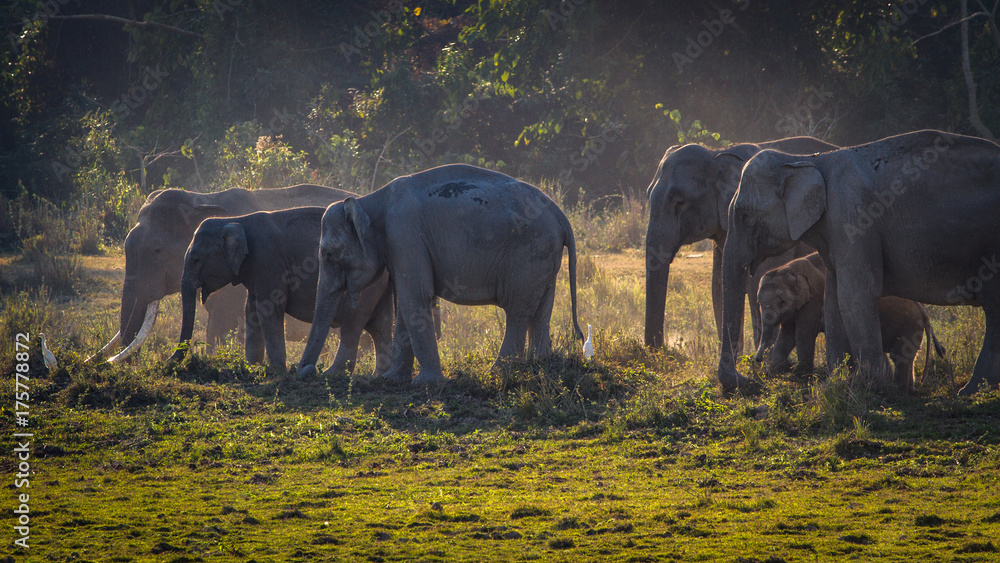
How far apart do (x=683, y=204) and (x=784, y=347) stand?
1953 mm

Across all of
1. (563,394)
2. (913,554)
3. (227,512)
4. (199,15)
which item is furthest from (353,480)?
(199,15)

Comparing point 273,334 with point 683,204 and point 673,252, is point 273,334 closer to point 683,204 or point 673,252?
point 673,252

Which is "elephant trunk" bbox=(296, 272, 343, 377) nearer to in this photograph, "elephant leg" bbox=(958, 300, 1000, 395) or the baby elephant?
the baby elephant

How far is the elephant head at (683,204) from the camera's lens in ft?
32.6

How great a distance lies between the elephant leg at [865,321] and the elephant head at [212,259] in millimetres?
5938

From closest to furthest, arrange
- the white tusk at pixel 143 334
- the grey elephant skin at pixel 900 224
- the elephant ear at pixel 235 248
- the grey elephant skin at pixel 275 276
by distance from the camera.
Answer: the grey elephant skin at pixel 900 224, the elephant ear at pixel 235 248, the grey elephant skin at pixel 275 276, the white tusk at pixel 143 334

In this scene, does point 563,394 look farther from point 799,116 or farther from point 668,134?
point 668,134

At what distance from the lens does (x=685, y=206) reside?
10.0m

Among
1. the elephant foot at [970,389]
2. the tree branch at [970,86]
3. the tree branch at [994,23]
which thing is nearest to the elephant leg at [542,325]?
the elephant foot at [970,389]

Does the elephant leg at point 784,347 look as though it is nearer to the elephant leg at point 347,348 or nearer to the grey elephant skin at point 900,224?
the grey elephant skin at point 900,224

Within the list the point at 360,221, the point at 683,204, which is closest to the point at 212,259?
the point at 360,221

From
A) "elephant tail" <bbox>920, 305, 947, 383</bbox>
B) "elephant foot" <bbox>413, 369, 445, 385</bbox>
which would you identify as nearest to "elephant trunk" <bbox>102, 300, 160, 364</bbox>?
"elephant foot" <bbox>413, 369, 445, 385</bbox>

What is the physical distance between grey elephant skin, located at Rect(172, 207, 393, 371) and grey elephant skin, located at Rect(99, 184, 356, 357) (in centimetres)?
188

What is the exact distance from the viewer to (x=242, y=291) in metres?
12.7
